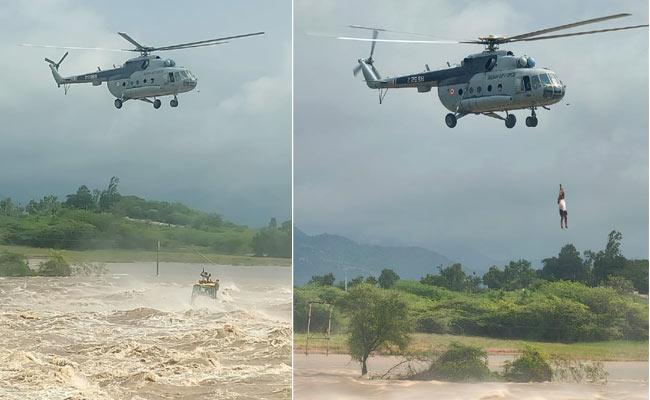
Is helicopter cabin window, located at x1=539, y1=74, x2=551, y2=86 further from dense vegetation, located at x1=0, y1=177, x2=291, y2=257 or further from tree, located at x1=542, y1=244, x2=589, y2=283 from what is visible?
dense vegetation, located at x1=0, y1=177, x2=291, y2=257

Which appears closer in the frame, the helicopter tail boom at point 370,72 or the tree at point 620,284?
the tree at point 620,284

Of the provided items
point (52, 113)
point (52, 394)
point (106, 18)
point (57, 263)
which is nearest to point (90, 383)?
point (52, 394)

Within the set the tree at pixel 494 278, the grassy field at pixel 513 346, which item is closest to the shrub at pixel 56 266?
the grassy field at pixel 513 346

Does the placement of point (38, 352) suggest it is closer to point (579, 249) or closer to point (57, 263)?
point (57, 263)

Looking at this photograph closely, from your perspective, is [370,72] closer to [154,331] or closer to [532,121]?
[532,121]

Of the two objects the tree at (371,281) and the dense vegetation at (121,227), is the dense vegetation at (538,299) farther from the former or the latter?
the dense vegetation at (121,227)
